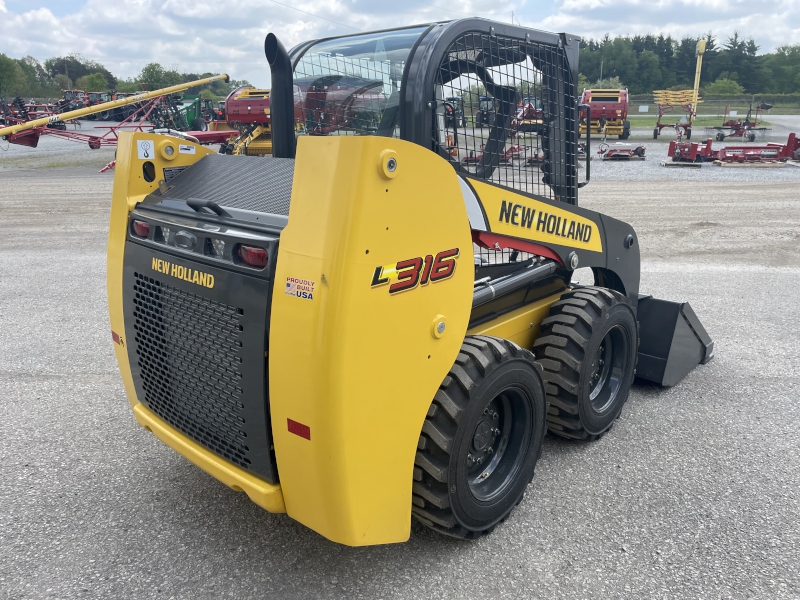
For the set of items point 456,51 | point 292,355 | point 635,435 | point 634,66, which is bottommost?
point 635,435

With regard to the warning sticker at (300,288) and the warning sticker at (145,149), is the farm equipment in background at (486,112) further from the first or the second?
the warning sticker at (145,149)

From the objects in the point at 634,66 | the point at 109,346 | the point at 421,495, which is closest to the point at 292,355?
the point at 421,495

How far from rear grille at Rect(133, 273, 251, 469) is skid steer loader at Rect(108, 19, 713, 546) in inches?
0.4

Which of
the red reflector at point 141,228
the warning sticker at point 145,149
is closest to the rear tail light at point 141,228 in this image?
the red reflector at point 141,228

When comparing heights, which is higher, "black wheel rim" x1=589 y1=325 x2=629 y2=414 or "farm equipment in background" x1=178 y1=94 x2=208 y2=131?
"farm equipment in background" x1=178 y1=94 x2=208 y2=131

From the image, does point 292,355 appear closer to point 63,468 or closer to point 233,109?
point 63,468

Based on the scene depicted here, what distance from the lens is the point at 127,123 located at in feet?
73.9

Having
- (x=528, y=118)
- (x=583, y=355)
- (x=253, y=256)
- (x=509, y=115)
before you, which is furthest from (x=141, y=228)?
(x=583, y=355)

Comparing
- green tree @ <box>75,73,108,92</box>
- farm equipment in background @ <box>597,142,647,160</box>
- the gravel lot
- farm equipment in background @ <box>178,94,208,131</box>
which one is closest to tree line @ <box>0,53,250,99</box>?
green tree @ <box>75,73,108,92</box>

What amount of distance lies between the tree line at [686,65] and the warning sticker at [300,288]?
277ft

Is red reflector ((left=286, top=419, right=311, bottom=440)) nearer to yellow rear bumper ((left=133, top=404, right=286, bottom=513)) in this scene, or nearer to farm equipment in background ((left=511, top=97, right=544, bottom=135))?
yellow rear bumper ((left=133, top=404, right=286, bottom=513))

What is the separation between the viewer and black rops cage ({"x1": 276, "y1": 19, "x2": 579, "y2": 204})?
266 centimetres

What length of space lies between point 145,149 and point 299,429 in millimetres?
1724

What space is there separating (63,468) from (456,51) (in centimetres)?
306
